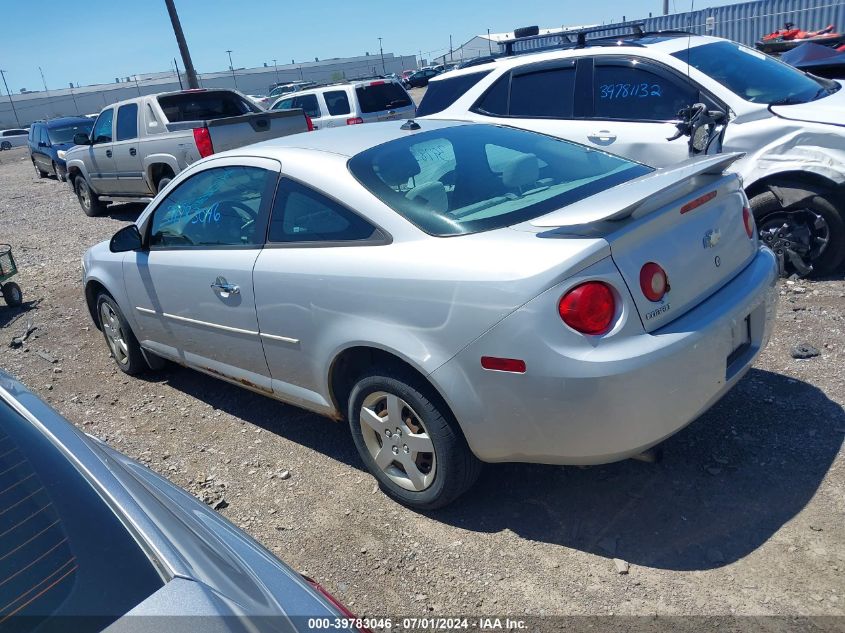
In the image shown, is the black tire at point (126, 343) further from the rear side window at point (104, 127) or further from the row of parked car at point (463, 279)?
the rear side window at point (104, 127)

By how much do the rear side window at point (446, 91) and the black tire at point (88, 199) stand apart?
807 cm

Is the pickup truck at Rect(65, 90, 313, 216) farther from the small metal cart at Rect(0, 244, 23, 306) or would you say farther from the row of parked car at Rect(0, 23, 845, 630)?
the row of parked car at Rect(0, 23, 845, 630)

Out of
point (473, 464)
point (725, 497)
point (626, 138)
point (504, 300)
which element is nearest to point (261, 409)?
point (473, 464)

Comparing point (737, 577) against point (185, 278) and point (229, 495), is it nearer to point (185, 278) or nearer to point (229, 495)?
point (229, 495)

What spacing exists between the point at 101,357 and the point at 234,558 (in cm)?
470

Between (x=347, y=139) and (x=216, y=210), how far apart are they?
35.0 inches

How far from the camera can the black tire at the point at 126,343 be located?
502 cm

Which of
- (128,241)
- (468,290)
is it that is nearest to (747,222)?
(468,290)

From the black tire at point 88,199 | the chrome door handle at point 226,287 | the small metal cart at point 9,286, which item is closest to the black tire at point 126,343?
the chrome door handle at point 226,287

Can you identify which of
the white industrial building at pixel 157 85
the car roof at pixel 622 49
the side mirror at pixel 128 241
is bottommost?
the white industrial building at pixel 157 85

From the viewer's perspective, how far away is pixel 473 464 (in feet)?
9.89

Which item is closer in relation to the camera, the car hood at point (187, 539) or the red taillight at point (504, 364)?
the car hood at point (187, 539)

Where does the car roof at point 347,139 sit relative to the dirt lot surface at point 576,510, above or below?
above

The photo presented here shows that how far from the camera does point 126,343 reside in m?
5.09
